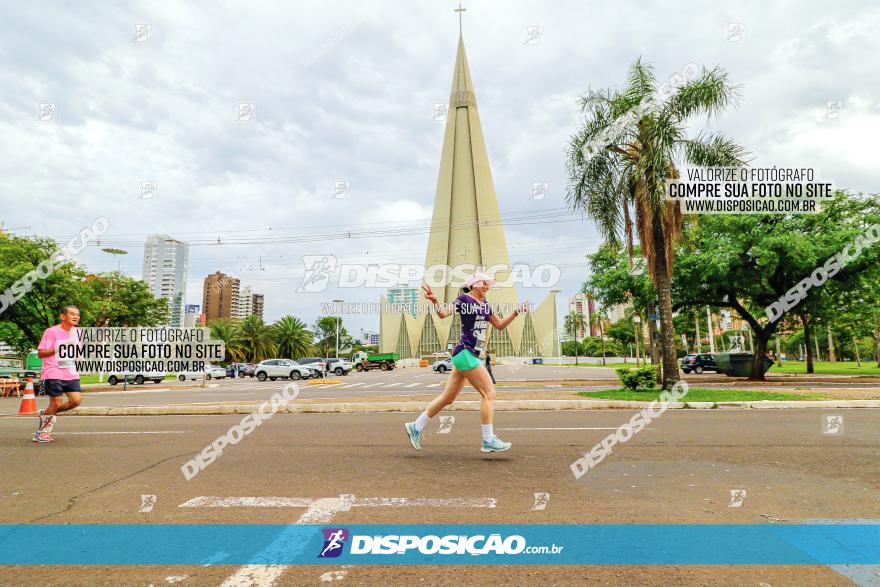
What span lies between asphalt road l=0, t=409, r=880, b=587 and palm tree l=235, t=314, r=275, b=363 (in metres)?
63.1

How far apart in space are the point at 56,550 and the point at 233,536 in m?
1.03

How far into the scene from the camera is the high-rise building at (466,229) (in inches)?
3595

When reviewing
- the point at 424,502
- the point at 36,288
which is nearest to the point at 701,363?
the point at 424,502

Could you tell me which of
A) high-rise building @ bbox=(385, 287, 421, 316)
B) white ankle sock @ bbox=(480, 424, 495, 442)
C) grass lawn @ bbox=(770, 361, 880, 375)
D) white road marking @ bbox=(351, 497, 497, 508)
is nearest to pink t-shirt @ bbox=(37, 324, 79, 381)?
white road marking @ bbox=(351, 497, 497, 508)

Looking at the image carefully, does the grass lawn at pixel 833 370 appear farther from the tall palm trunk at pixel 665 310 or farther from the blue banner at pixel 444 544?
the blue banner at pixel 444 544

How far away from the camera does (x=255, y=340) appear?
68.2 m

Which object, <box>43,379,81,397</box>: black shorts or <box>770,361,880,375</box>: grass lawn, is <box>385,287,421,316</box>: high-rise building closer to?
<box>770,361,880,375</box>: grass lawn

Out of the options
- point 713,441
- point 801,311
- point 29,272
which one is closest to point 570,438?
point 713,441

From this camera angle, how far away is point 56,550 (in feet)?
9.84

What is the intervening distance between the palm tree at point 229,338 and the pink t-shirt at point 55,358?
59.7 m

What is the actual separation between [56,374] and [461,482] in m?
6.22

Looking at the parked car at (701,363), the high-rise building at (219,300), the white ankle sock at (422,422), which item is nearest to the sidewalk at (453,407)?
the white ankle sock at (422,422)

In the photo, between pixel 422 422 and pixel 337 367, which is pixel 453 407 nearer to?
pixel 422 422

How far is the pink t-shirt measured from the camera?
6.79 m
